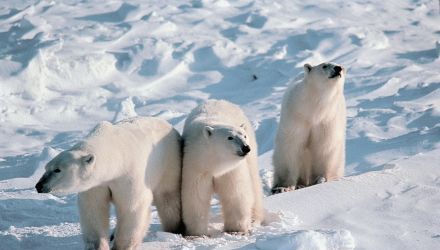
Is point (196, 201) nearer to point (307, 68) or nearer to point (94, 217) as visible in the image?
point (94, 217)

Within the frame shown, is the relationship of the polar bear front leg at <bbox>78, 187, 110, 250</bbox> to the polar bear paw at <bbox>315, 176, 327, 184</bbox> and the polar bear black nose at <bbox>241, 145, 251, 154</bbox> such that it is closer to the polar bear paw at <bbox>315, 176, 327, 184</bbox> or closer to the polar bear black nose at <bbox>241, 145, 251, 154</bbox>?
the polar bear black nose at <bbox>241, 145, 251, 154</bbox>

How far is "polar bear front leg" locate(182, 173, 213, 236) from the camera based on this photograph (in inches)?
187

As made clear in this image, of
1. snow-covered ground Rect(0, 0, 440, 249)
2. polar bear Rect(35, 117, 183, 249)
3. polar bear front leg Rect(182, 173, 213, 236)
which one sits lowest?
snow-covered ground Rect(0, 0, 440, 249)

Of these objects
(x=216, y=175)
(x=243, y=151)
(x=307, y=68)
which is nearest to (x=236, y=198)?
(x=216, y=175)

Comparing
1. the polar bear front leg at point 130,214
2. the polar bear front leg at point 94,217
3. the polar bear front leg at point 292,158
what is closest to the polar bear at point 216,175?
the polar bear front leg at point 130,214

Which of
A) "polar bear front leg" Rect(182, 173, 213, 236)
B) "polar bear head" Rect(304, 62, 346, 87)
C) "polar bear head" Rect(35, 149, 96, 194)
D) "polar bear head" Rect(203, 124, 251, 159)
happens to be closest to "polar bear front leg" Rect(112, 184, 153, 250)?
"polar bear head" Rect(35, 149, 96, 194)

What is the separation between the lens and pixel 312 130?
6500 mm

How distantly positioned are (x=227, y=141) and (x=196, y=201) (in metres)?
0.49

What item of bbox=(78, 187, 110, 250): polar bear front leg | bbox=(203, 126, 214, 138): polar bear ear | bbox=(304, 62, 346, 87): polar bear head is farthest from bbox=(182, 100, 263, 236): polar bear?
bbox=(304, 62, 346, 87): polar bear head

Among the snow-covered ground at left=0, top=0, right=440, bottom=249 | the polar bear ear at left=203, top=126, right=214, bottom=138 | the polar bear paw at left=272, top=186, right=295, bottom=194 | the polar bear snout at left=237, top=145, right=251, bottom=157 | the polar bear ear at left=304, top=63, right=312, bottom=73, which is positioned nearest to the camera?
the polar bear snout at left=237, top=145, right=251, bottom=157

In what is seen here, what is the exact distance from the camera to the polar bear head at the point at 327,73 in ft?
20.7

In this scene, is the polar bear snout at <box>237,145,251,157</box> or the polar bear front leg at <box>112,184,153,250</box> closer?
the polar bear front leg at <box>112,184,153,250</box>

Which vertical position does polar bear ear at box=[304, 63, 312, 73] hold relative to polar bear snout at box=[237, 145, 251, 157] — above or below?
below

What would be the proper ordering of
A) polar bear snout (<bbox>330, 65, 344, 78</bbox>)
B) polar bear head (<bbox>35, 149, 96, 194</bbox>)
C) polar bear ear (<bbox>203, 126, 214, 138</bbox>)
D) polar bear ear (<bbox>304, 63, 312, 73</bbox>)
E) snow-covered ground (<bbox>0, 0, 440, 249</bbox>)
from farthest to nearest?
1. polar bear ear (<bbox>304, 63, 312, 73</bbox>)
2. polar bear snout (<bbox>330, 65, 344, 78</bbox>)
3. snow-covered ground (<bbox>0, 0, 440, 249</bbox>)
4. polar bear ear (<bbox>203, 126, 214, 138</bbox>)
5. polar bear head (<bbox>35, 149, 96, 194</bbox>)
